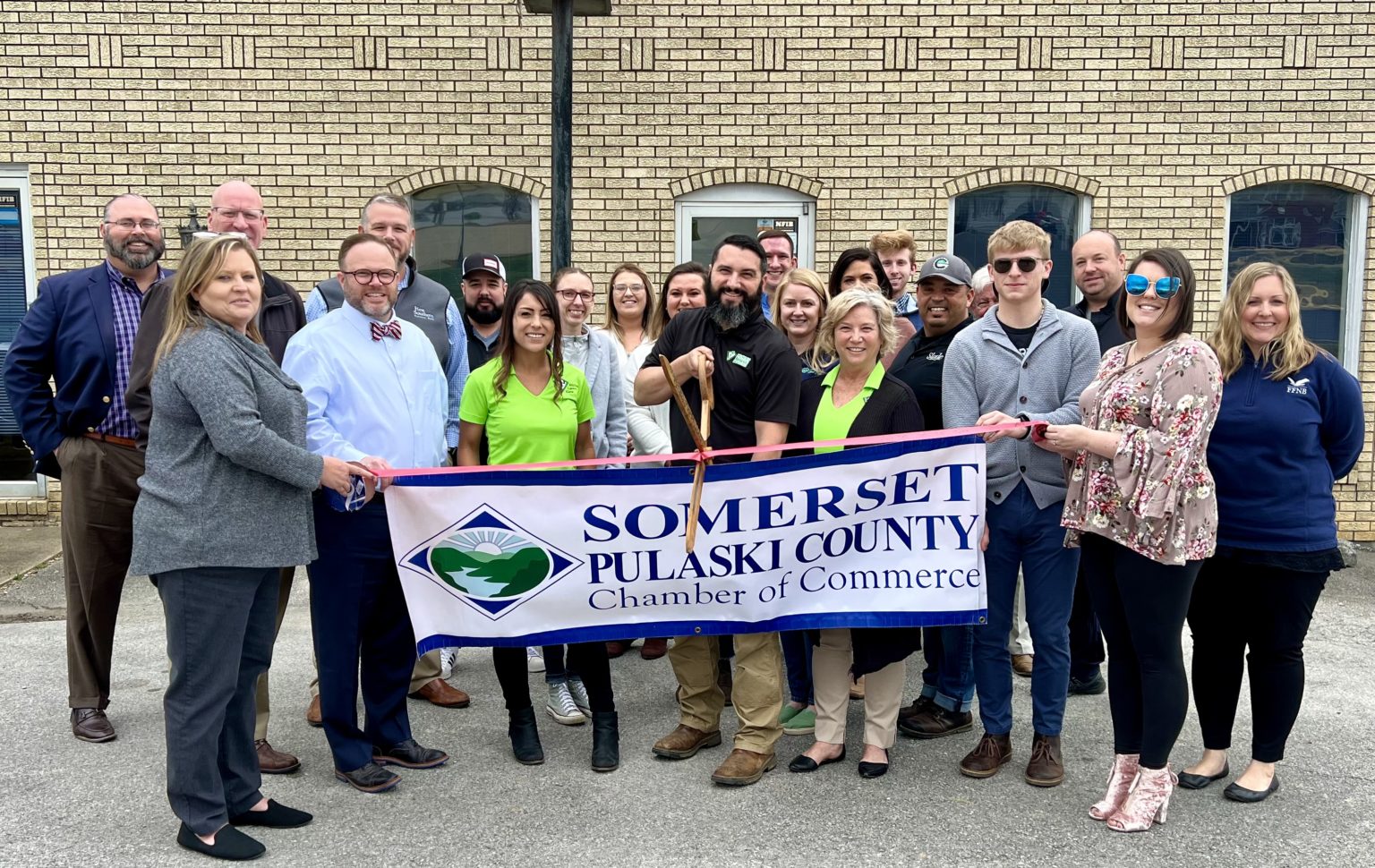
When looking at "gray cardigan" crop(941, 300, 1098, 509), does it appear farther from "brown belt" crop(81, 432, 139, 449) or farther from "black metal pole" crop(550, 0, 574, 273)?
"brown belt" crop(81, 432, 139, 449)

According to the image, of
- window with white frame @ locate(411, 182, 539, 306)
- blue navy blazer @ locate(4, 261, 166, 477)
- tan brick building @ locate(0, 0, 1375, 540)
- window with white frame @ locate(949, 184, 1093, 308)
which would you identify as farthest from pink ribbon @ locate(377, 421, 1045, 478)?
window with white frame @ locate(949, 184, 1093, 308)

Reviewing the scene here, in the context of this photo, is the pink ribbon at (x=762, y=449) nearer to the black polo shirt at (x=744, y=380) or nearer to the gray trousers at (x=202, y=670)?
the black polo shirt at (x=744, y=380)

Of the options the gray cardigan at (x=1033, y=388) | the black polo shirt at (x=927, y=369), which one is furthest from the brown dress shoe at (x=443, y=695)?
the gray cardigan at (x=1033, y=388)

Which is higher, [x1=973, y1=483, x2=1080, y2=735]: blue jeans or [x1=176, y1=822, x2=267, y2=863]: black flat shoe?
[x1=973, y1=483, x2=1080, y2=735]: blue jeans

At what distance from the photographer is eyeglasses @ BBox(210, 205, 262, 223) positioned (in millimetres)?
4762

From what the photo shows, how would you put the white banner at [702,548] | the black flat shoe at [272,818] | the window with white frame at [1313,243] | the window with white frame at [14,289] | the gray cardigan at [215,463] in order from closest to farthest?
the gray cardigan at [215,463], the black flat shoe at [272,818], the white banner at [702,548], the window with white frame at [14,289], the window with white frame at [1313,243]

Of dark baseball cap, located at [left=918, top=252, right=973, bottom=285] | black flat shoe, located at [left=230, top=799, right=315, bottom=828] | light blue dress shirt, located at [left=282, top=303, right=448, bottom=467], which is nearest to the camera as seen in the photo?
black flat shoe, located at [left=230, top=799, right=315, bottom=828]

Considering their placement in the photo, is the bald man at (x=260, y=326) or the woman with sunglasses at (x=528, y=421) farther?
the woman with sunglasses at (x=528, y=421)

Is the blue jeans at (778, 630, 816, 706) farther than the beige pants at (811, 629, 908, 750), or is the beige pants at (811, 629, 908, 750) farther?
the blue jeans at (778, 630, 816, 706)

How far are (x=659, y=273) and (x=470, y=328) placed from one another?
10.1 feet

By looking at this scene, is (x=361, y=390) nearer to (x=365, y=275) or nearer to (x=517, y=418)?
(x=365, y=275)

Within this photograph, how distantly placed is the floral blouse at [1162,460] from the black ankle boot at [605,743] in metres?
2.01

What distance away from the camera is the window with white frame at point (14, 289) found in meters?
8.36

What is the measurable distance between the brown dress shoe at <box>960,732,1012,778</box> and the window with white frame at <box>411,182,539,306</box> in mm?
5396
